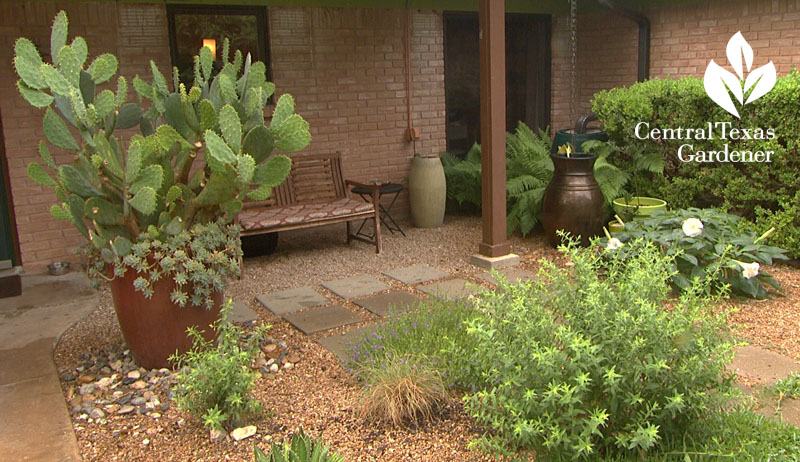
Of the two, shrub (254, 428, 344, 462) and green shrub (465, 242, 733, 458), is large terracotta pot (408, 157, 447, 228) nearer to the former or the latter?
green shrub (465, 242, 733, 458)

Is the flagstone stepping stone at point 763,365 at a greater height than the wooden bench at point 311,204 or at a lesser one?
lesser

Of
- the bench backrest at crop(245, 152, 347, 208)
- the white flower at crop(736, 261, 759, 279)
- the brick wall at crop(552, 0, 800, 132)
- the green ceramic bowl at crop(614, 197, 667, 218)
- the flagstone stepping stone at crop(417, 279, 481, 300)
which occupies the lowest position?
the flagstone stepping stone at crop(417, 279, 481, 300)

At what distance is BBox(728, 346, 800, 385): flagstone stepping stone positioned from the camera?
3.62 m

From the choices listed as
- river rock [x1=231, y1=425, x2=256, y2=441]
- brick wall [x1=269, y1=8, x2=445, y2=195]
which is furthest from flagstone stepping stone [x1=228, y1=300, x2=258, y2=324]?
brick wall [x1=269, y1=8, x2=445, y2=195]

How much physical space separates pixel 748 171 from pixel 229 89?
14.4 ft

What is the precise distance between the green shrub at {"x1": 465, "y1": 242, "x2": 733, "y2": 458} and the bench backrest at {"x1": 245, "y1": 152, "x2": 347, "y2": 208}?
4.09 m

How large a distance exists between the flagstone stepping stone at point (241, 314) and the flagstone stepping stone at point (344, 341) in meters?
0.70

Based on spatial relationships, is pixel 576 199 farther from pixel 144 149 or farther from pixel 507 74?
pixel 144 149

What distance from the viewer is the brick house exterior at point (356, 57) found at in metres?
5.96

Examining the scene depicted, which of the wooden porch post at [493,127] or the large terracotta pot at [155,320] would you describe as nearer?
the large terracotta pot at [155,320]

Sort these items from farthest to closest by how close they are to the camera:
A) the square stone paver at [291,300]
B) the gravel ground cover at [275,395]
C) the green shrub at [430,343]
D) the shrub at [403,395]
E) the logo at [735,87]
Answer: the logo at [735,87] < the square stone paver at [291,300] < the green shrub at [430,343] < the shrub at [403,395] < the gravel ground cover at [275,395]

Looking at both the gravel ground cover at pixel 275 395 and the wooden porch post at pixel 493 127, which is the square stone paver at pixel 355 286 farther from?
the wooden porch post at pixel 493 127

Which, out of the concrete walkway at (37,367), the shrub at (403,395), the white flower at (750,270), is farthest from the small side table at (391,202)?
the shrub at (403,395)

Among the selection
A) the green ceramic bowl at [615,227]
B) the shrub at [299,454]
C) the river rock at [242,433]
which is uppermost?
the green ceramic bowl at [615,227]
